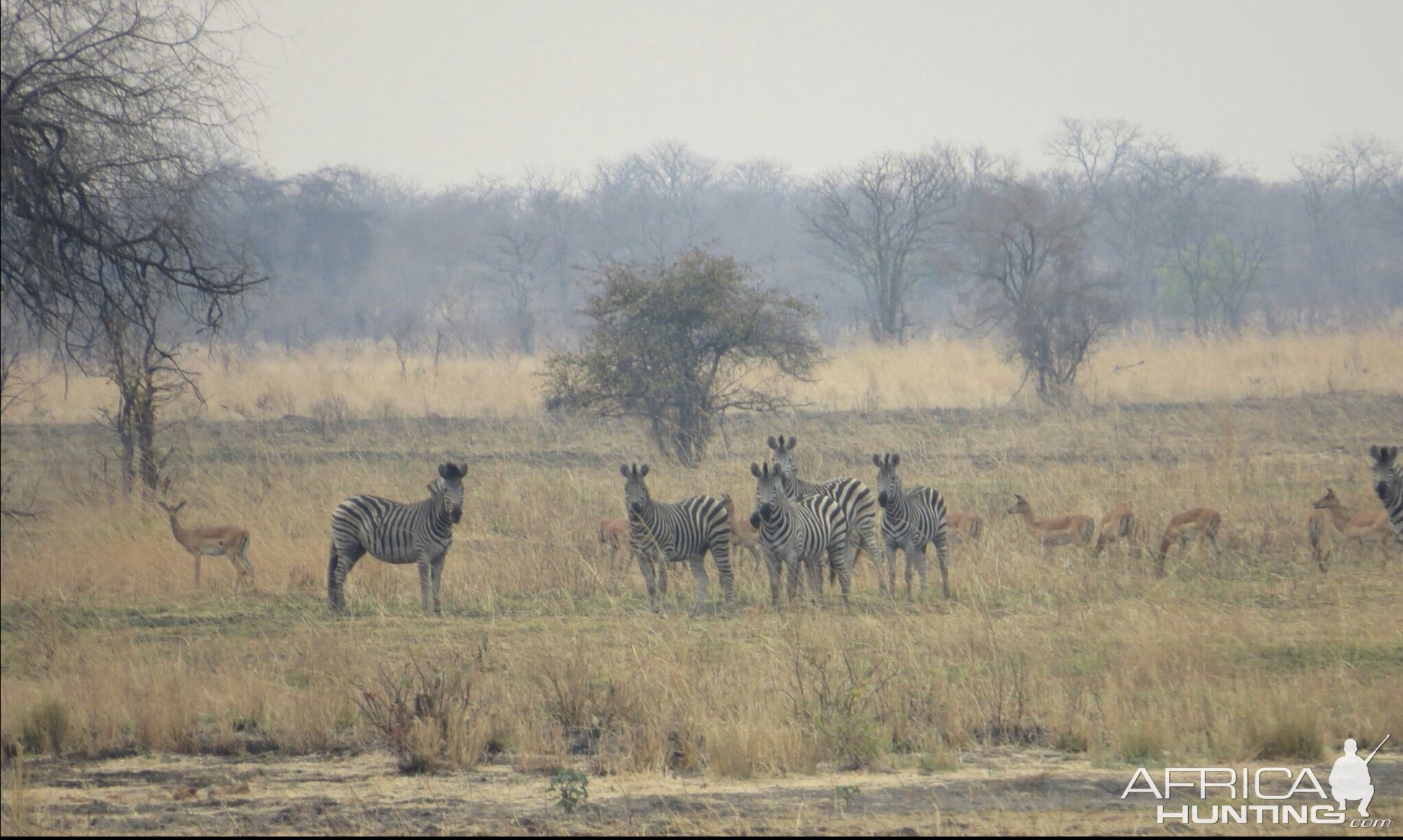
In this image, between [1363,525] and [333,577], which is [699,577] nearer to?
[333,577]

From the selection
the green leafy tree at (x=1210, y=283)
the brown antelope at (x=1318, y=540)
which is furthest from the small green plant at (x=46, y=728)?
the green leafy tree at (x=1210, y=283)

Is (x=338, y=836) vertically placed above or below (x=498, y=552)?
below

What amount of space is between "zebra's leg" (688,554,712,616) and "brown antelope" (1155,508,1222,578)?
174 inches

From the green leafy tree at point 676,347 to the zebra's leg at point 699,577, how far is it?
310 inches

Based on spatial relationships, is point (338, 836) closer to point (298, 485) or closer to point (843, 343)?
point (298, 485)

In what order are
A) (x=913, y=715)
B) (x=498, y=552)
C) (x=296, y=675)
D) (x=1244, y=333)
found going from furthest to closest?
(x=1244, y=333)
(x=498, y=552)
(x=296, y=675)
(x=913, y=715)

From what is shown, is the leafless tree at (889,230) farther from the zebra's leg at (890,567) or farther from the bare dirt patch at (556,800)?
the bare dirt patch at (556,800)

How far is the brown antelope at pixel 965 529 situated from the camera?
46.4ft

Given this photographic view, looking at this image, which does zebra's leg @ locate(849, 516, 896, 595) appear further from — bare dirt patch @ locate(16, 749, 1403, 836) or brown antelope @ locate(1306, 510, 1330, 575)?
bare dirt patch @ locate(16, 749, 1403, 836)

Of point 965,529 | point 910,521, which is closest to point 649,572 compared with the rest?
point 910,521

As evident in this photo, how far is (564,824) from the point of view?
685cm

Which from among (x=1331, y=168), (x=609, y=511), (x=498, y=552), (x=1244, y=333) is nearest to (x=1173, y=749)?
(x=498, y=552)

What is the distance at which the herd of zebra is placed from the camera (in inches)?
471

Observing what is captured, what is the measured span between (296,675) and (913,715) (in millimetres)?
4289
